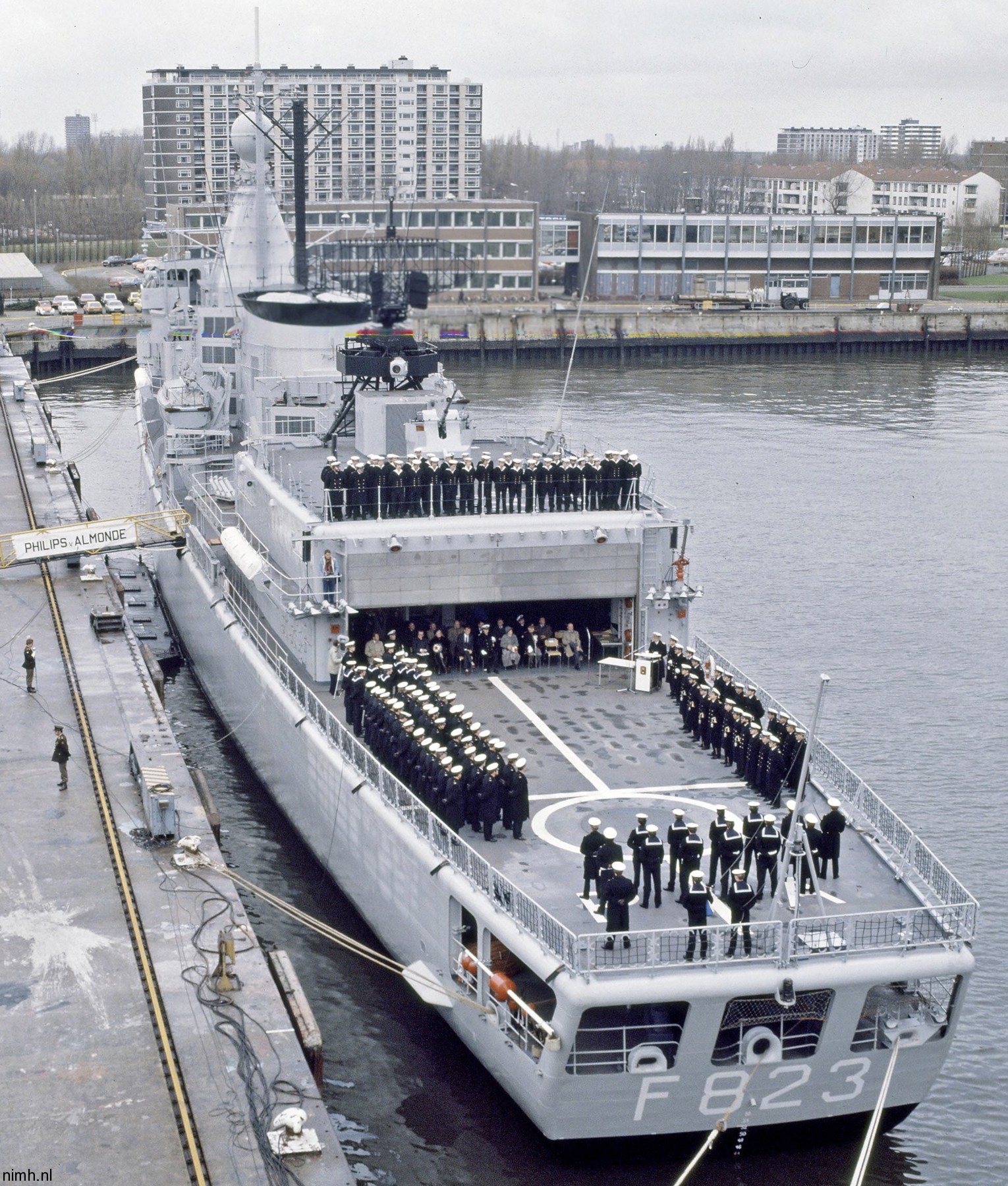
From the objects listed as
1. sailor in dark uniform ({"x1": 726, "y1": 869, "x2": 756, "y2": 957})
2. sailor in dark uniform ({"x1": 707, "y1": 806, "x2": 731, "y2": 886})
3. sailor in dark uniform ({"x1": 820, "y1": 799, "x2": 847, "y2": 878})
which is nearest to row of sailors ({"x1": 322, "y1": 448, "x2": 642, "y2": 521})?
sailor in dark uniform ({"x1": 820, "y1": 799, "x2": 847, "y2": 878})

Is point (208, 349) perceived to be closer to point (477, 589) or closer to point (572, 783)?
point (477, 589)

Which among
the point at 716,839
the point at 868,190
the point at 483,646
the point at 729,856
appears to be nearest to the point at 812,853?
the point at 729,856

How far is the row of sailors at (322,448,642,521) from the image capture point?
921 inches

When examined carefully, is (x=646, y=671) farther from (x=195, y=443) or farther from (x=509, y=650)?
(x=195, y=443)

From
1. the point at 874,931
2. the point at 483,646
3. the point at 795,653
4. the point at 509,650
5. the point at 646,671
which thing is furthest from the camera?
the point at 795,653

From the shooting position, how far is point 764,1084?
15.5 m

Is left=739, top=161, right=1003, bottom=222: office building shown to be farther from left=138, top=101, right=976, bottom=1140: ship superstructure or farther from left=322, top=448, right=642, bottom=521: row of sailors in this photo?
left=322, top=448, right=642, bottom=521: row of sailors

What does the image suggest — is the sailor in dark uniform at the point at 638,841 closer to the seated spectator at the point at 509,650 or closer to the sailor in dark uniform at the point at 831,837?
the sailor in dark uniform at the point at 831,837

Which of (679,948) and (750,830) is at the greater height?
(750,830)

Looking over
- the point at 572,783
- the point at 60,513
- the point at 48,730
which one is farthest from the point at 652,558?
the point at 60,513

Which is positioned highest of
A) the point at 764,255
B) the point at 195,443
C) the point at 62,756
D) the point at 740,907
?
the point at 764,255

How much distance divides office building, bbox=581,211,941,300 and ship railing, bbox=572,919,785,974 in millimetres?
86605

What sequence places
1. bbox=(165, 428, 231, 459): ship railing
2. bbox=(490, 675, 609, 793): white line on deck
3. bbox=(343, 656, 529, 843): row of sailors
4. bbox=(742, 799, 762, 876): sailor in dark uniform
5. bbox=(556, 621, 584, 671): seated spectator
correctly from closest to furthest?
bbox=(742, 799, 762, 876): sailor in dark uniform
bbox=(343, 656, 529, 843): row of sailors
bbox=(490, 675, 609, 793): white line on deck
bbox=(556, 621, 584, 671): seated spectator
bbox=(165, 428, 231, 459): ship railing

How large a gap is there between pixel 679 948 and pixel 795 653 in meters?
19.2
